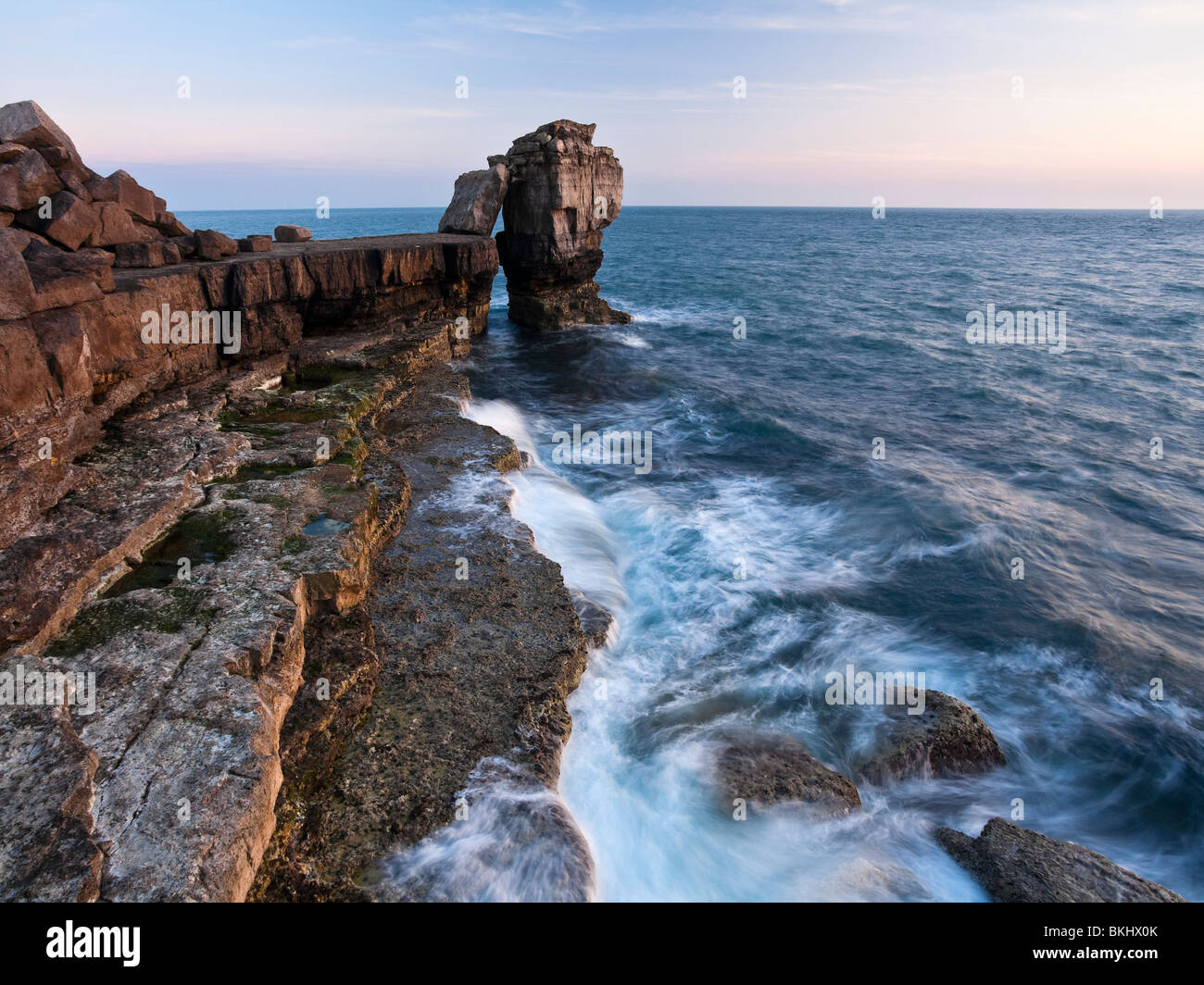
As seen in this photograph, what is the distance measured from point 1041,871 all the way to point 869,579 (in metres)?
6.76

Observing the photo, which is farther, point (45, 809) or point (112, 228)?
point (112, 228)

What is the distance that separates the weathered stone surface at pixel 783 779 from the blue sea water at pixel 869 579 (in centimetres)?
20

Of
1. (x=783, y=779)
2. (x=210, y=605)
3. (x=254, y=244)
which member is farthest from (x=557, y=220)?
(x=783, y=779)

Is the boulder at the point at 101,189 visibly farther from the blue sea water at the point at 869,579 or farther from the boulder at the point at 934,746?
the boulder at the point at 934,746

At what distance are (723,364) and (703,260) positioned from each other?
49.4 m

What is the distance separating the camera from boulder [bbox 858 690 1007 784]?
28.4 ft

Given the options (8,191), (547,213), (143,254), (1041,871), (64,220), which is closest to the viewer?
(1041,871)

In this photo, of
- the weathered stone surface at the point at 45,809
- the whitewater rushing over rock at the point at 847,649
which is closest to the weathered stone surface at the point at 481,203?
the whitewater rushing over rock at the point at 847,649

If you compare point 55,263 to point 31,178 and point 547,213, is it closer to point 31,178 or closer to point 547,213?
point 31,178

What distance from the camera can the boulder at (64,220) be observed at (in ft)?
38.1

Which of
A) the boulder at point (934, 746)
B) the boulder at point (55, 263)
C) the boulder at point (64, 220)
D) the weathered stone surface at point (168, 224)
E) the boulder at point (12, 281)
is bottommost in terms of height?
the boulder at point (934, 746)

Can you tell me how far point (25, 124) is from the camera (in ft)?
40.2

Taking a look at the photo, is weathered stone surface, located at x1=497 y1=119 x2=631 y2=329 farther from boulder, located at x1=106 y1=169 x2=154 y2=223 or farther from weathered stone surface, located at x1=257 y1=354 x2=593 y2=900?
weathered stone surface, located at x1=257 y1=354 x2=593 y2=900

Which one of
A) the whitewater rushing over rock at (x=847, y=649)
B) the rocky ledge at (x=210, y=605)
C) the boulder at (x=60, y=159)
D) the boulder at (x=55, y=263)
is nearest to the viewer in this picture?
the rocky ledge at (x=210, y=605)
